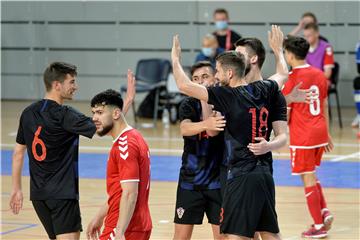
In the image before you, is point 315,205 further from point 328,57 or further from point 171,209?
point 328,57

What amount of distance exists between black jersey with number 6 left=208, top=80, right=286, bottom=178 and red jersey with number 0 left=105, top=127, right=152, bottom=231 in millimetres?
628

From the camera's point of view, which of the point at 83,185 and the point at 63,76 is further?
the point at 83,185

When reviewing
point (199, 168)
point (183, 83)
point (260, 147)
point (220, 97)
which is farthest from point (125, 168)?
point (199, 168)

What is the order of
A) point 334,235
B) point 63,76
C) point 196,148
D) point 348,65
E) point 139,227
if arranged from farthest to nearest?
point 348,65, point 334,235, point 196,148, point 63,76, point 139,227

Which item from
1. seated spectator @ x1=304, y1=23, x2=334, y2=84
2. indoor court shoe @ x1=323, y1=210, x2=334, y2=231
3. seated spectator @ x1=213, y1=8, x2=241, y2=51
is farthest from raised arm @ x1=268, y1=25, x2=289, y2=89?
seated spectator @ x1=213, y1=8, x2=241, y2=51

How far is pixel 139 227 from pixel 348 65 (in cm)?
1450

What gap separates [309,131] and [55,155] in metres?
3.50

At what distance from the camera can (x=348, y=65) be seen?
19547mm

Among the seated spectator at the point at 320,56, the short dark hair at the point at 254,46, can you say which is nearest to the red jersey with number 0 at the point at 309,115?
the short dark hair at the point at 254,46

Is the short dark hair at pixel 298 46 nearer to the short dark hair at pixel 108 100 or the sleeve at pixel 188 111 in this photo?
the sleeve at pixel 188 111

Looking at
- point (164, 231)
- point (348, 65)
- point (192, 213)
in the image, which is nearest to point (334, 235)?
point (164, 231)

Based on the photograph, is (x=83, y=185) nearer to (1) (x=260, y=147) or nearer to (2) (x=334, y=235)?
(2) (x=334, y=235)

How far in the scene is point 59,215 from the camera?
20.9 feet

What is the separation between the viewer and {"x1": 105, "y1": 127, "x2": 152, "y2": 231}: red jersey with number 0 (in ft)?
19.0
